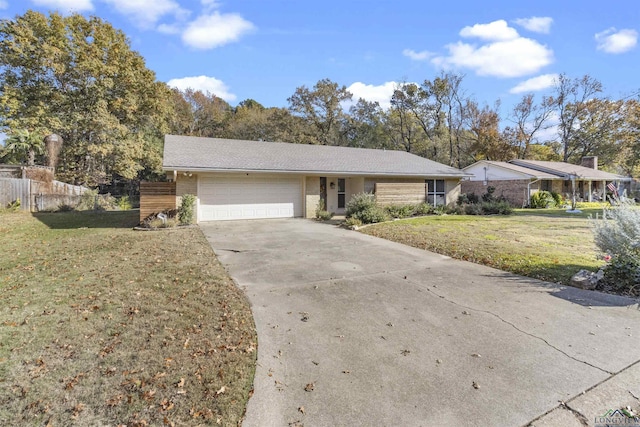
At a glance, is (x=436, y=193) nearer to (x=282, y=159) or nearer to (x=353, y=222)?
(x=353, y=222)

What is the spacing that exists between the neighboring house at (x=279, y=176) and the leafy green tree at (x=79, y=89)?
1015cm

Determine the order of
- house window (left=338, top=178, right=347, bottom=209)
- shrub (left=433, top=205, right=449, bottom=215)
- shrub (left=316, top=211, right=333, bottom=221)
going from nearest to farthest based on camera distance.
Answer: shrub (left=316, top=211, right=333, bottom=221), shrub (left=433, top=205, right=449, bottom=215), house window (left=338, top=178, right=347, bottom=209)

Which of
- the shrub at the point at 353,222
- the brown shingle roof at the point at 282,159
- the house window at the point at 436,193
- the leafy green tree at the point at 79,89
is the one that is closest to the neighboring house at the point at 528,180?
the house window at the point at 436,193

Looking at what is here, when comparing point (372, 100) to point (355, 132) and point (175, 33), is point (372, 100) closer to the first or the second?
point (355, 132)

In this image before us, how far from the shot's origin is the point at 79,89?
71.6 ft

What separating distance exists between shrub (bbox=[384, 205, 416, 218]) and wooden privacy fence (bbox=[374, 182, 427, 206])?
588 mm

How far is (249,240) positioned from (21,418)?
23.9 ft

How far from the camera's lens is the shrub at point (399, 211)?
49.2 ft

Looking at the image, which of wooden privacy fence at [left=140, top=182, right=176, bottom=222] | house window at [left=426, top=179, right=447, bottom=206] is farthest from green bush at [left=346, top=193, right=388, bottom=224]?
wooden privacy fence at [left=140, top=182, right=176, bottom=222]

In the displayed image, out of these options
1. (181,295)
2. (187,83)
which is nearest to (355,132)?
(187,83)

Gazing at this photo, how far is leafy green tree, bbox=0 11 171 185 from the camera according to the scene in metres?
19.8

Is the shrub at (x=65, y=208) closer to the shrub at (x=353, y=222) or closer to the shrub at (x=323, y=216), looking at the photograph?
the shrub at (x=323, y=216)

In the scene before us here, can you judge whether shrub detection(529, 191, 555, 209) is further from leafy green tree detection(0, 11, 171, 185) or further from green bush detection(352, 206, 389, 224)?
leafy green tree detection(0, 11, 171, 185)

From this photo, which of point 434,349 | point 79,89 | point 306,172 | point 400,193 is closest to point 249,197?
point 306,172
